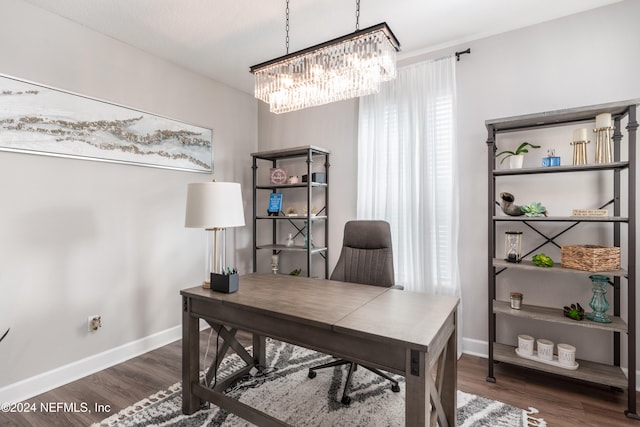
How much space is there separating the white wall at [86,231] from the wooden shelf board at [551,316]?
289 cm

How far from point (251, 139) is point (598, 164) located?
3.37 metres

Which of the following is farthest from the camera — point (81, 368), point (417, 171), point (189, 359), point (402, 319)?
point (417, 171)

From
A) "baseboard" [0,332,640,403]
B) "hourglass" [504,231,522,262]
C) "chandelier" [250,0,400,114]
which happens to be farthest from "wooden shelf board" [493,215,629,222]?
"chandelier" [250,0,400,114]

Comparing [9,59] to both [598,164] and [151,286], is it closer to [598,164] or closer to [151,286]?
[151,286]

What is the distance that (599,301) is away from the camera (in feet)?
6.84

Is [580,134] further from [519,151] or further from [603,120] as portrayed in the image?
[519,151]

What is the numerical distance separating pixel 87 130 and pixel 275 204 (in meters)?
1.85

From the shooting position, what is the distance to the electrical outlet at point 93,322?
2.47 metres

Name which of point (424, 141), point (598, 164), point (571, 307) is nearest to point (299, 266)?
point (424, 141)

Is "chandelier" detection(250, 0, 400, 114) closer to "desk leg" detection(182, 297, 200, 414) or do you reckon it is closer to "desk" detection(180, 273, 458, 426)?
"desk" detection(180, 273, 458, 426)

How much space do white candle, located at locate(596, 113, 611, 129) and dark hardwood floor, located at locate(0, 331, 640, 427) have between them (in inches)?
70.6

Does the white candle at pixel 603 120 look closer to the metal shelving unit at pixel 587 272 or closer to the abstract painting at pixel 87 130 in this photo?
the metal shelving unit at pixel 587 272

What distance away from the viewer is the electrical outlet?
8.09ft

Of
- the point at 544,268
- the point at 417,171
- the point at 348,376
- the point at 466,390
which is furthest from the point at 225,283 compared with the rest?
the point at 544,268
